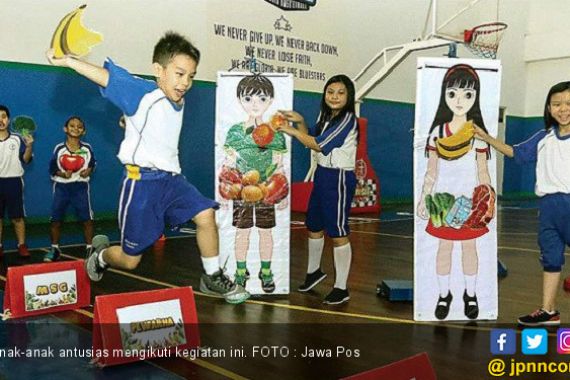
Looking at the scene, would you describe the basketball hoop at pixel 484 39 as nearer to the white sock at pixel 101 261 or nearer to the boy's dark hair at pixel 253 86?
the boy's dark hair at pixel 253 86

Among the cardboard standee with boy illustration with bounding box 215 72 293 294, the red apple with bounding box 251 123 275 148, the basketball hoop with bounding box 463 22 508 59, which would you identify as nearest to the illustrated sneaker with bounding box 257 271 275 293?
the cardboard standee with boy illustration with bounding box 215 72 293 294

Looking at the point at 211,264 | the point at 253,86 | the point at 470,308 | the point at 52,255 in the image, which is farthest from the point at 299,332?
the point at 52,255

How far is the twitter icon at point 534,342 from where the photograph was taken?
2891 mm

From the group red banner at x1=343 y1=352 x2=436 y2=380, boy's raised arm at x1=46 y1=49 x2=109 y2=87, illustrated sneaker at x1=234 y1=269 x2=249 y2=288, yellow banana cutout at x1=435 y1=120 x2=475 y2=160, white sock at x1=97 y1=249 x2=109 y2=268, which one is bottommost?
illustrated sneaker at x1=234 y1=269 x2=249 y2=288

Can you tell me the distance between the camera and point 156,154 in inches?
112

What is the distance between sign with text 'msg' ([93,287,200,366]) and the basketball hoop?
27.9ft

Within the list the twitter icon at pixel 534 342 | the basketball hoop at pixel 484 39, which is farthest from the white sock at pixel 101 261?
the basketball hoop at pixel 484 39

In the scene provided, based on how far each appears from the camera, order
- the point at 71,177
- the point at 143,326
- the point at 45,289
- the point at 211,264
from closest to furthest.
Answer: the point at 143,326 → the point at 211,264 → the point at 45,289 → the point at 71,177

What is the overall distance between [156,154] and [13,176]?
3.30m

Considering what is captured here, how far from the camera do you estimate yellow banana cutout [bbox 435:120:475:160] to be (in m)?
3.34

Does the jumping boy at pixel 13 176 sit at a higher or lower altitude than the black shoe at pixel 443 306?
higher

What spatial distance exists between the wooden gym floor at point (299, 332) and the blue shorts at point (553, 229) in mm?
428

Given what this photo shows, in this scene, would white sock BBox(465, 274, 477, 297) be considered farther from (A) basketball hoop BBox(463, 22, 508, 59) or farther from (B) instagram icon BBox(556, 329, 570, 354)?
(A) basketball hoop BBox(463, 22, 508, 59)

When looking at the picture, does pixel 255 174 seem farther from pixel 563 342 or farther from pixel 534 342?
pixel 563 342
